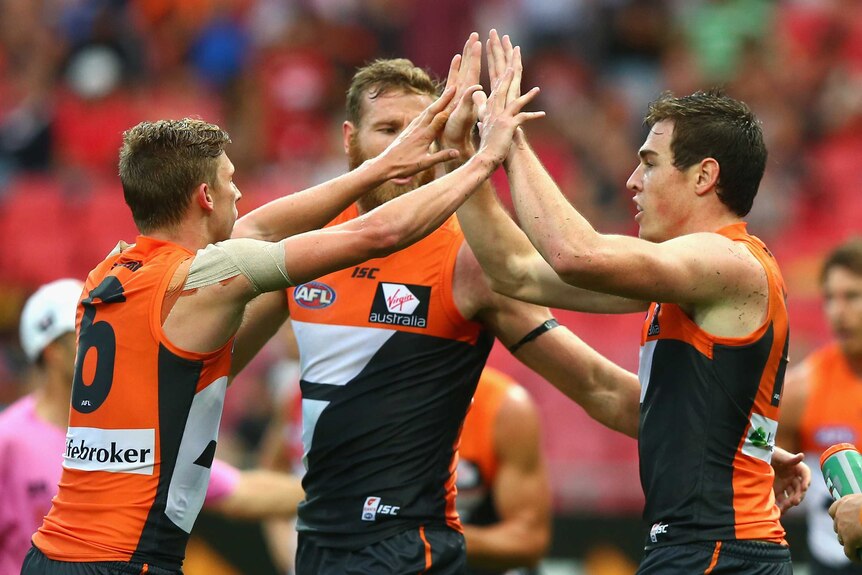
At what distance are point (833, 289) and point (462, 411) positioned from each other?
3265 mm

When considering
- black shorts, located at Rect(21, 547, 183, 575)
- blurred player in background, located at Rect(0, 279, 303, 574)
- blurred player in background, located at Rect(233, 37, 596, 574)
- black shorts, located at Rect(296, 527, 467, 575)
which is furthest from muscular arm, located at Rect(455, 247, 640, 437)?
black shorts, located at Rect(21, 547, 183, 575)

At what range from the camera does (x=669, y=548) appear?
4.72m

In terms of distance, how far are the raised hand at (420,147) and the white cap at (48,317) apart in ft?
6.92

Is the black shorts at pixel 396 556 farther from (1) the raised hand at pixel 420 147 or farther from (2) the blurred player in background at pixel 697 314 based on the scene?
(1) the raised hand at pixel 420 147

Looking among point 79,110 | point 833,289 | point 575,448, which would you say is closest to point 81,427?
point 833,289

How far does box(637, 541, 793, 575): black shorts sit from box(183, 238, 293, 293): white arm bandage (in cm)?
167

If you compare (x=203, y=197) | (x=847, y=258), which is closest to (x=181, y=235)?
(x=203, y=197)

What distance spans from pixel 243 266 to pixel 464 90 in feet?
3.99

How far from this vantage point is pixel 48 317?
6445 millimetres

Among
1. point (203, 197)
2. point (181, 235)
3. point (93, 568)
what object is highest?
point (203, 197)

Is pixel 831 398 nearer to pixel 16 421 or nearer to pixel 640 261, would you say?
pixel 640 261

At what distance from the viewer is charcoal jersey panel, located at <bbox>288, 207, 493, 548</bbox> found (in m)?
5.25

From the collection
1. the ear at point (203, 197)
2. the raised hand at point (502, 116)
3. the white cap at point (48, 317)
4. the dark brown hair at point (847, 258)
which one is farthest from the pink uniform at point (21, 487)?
the dark brown hair at point (847, 258)

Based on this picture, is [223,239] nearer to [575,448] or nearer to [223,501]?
[223,501]
